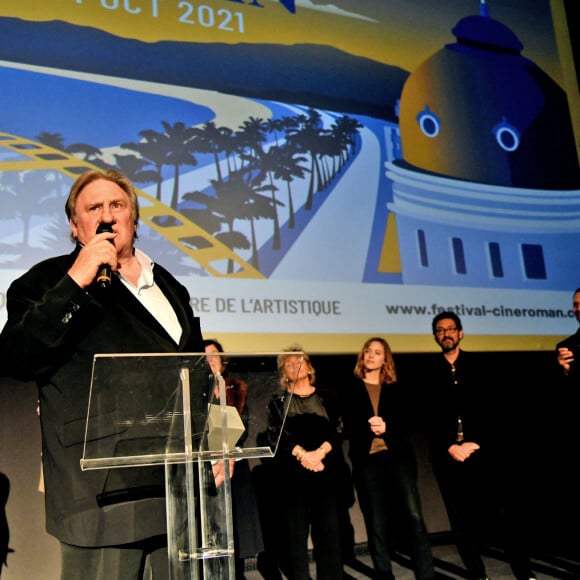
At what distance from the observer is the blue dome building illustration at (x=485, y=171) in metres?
4.31

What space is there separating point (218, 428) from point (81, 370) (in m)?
0.32

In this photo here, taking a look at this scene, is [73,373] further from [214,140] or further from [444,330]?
[444,330]

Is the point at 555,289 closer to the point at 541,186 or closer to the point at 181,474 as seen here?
the point at 541,186

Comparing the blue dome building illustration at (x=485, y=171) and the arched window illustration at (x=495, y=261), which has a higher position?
the blue dome building illustration at (x=485, y=171)

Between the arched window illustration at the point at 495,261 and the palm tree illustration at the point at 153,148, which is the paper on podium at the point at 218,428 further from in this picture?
the arched window illustration at the point at 495,261

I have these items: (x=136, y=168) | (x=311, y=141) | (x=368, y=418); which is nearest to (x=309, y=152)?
(x=311, y=141)

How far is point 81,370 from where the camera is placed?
1.40 meters

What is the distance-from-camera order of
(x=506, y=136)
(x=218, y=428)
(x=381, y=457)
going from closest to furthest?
(x=218, y=428), (x=381, y=457), (x=506, y=136)

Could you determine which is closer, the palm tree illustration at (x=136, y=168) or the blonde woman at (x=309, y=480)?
the blonde woman at (x=309, y=480)

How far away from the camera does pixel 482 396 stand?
12.8 feet

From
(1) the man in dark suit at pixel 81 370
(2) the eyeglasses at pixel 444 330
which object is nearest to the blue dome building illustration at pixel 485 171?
(2) the eyeglasses at pixel 444 330

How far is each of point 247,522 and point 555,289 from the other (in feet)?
8.27

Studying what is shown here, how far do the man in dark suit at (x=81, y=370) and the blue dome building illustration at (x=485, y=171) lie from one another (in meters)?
2.92

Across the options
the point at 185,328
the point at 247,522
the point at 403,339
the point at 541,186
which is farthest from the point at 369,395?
the point at 185,328
